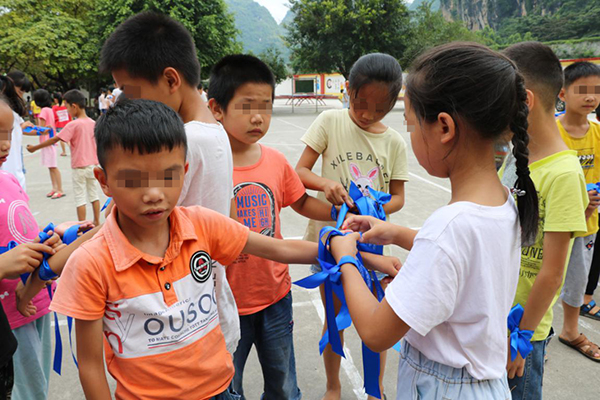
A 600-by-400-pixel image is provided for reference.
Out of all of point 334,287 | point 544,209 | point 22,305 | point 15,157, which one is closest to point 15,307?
point 22,305

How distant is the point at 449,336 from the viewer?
1160 millimetres

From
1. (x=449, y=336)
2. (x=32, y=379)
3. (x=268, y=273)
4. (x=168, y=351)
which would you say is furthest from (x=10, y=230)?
(x=449, y=336)

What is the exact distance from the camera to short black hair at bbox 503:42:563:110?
181cm

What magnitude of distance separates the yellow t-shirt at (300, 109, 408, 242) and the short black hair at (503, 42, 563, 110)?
725 mm

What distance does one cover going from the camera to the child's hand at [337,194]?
191 cm

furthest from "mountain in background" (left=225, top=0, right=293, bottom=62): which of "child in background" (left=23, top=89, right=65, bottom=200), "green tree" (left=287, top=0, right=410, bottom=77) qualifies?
"child in background" (left=23, top=89, right=65, bottom=200)

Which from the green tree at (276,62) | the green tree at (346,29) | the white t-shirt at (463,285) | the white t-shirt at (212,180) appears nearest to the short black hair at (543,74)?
the white t-shirt at (463,285)

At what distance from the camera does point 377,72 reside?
85.8 inches

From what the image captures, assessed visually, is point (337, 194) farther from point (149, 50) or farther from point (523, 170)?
point (149, 50)

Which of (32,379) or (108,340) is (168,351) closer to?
(108,340)

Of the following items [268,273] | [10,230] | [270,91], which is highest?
[270,91]

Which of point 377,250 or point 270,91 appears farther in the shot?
point 270,91

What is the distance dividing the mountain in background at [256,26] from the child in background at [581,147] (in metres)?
143

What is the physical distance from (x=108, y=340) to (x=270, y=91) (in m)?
1.34
